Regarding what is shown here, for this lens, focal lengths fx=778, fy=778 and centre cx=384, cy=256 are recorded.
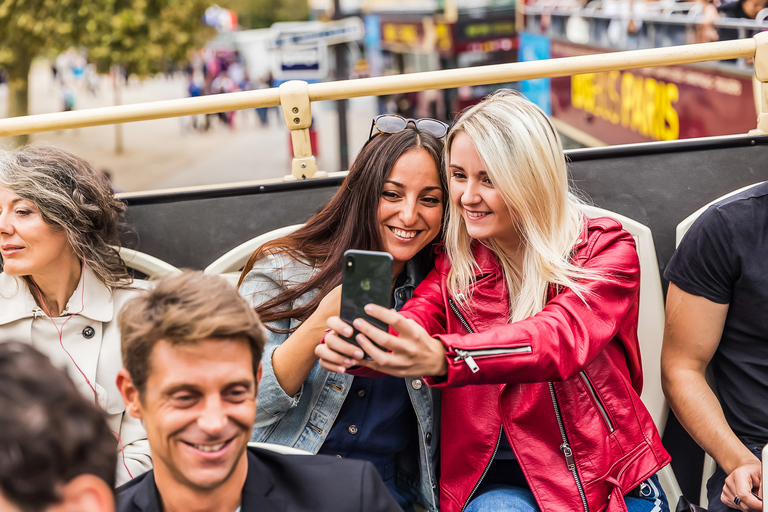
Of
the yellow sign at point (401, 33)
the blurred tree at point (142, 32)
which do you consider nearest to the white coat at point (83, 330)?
the blurred tree at point (142, 32)

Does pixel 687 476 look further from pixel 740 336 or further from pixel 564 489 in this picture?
pixel 564 489

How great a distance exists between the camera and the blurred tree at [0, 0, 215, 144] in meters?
10.4

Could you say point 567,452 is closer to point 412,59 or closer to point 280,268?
point 280,268

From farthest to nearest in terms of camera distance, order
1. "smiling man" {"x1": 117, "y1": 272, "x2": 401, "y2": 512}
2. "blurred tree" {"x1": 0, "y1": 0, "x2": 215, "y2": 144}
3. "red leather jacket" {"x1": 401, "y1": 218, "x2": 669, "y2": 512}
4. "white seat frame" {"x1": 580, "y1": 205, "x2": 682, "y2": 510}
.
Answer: "blurred tree" {"x1": 0, "y1": 0, "x2": 215, "y2": 144}
"white seat frame" {"x1": 580, "y1": 205, "x2": 682, "y2": 510}
"red leather jacket" {"x1": 401, "y1": 218, "x2": 669, "y2": 512}
"smiling man" {"x1": 117, "y1": 272, "x2": 401, "y2": 512}

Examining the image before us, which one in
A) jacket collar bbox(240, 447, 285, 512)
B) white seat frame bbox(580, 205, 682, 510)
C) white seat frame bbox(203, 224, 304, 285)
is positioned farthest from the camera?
white seat frame bbox(203, 224, 304, 285)

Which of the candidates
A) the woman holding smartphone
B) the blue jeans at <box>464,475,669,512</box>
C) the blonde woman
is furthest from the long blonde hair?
the blue jeans at <box>464,475,669,512</box>

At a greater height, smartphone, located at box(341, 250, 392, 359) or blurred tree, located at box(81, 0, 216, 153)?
blurred tree, located at box(81, 0, 216, 153)

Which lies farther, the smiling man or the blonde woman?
the blonde woman

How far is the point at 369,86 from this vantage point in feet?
9.70

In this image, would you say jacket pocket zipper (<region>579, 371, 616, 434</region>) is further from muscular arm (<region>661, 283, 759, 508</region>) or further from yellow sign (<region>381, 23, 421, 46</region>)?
yellow sign (<region>381, 23, 421, 46</region>)

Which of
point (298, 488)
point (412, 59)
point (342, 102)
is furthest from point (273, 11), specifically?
point (298, 488)

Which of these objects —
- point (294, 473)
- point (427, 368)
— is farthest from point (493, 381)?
point (294, 473)

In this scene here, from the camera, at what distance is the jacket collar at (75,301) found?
8.95 feet

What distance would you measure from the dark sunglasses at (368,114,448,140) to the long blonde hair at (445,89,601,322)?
10.6 inches
